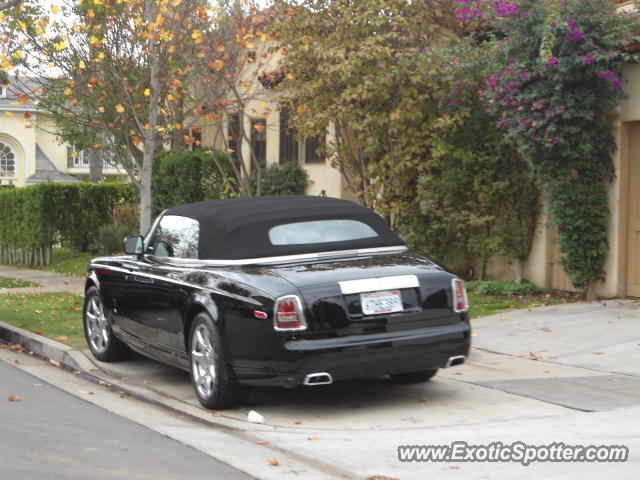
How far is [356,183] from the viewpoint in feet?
54.7

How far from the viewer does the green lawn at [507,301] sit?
1252cm

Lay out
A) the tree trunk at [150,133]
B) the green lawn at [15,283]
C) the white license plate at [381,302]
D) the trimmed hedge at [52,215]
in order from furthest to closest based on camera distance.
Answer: the trimmed hedge at [52,215] → the green lawn at [15,283] → the tree trunk at [150,133] → the white license plate at [381,302]

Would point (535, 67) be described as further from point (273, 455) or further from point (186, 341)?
point (273, 455)

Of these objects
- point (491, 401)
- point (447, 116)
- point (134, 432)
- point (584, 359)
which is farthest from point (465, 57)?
point (134, 432)

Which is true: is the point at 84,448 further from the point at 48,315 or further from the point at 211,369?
the point at 48,315

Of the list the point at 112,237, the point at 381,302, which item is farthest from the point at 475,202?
the point at 112,237

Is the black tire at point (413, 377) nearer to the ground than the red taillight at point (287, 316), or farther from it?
nearer to the ground

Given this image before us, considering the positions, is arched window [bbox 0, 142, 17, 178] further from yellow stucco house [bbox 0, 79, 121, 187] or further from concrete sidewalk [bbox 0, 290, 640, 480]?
concrete sidewalk [bbox 0, 290, 640, 480]

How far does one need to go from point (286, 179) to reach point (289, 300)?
1436 cm

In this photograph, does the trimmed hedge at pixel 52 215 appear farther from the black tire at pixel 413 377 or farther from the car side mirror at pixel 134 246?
the black tire at pixel 413 377

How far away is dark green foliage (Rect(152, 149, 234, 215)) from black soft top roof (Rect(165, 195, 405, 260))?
13.5m

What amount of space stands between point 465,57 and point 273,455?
979 cm

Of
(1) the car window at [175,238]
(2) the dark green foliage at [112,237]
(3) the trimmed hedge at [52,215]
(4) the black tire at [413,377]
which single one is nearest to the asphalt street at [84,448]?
(1) the car window at [175,238]

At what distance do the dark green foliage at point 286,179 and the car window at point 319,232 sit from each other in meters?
12.5
